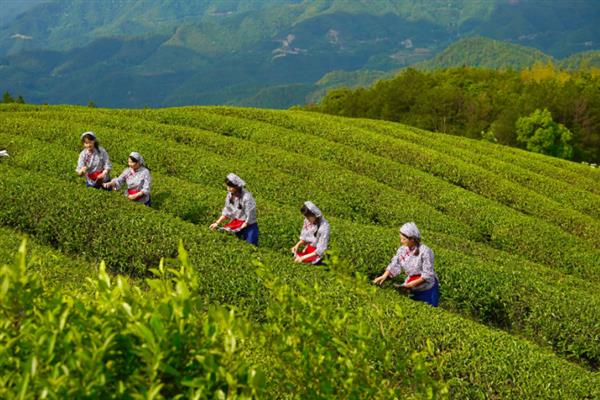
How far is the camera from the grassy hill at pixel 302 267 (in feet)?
12.3

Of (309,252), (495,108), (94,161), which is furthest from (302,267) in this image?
(495,108)

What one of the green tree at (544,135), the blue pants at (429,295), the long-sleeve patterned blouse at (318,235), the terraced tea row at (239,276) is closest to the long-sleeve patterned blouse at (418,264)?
the blue pants at (429,295)

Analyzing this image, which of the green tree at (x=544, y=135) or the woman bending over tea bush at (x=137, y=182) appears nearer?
the woman bending over tea bush at (x=137, y=182)

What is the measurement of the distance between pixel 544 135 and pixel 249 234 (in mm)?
62740

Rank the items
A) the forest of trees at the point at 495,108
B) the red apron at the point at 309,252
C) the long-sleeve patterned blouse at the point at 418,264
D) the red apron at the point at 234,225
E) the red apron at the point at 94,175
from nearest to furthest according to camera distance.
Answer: the long-sleeve patterned blouse at the point at 418,264
the red apron at the point at 309,252
the red apron at the point at 234,225
the red apron at the point at 94,175
the forest of trees at the point at 495,108

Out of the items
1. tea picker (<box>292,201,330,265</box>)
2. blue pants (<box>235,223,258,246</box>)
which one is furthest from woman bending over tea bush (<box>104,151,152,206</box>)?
tea picker (<box>292,201,330,265</box>)

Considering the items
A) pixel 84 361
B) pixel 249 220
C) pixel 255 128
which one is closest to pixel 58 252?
pixel 249 220

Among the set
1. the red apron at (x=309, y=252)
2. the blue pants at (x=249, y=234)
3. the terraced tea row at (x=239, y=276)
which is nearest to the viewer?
the terraced tea row at (x=239, y=276)

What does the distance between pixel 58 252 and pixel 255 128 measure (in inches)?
706

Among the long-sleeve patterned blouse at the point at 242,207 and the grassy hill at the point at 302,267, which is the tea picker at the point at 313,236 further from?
the long-sleeve patterned blouse at the point at 242,207

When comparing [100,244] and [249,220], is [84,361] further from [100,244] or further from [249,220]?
[100,244]

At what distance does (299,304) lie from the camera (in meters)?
4.43

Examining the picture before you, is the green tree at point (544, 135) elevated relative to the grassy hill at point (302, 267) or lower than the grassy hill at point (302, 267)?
lower

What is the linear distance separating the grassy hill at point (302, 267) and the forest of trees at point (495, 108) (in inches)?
1432
